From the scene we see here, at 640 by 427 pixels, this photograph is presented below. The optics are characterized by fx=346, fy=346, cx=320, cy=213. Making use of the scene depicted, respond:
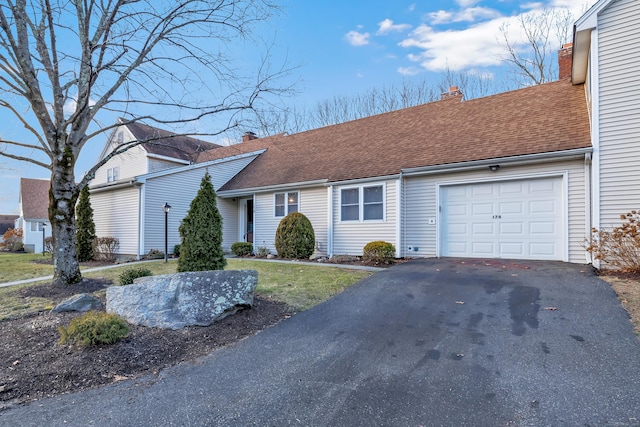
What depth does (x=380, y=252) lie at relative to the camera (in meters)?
9.67

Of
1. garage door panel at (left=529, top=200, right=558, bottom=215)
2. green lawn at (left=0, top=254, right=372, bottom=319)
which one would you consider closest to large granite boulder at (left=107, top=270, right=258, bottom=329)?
green lawn at (left=0, top=254, right=372, bottom=319)

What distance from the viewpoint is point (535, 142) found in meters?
8.97

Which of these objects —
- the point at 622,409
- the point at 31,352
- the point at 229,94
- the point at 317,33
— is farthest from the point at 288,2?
the point at 622,409

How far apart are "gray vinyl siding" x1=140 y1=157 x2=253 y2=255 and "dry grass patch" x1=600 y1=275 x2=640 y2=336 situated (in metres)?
12.0

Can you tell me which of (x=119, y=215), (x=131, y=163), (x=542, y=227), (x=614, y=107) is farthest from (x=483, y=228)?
(x=131, y=163)

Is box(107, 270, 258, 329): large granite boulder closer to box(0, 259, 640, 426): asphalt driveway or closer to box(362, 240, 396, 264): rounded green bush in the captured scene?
box(0, 259, 640, 426): asphalt driveway

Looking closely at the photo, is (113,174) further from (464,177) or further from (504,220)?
(504,220)

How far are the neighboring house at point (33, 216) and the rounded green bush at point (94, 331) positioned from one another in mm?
25249

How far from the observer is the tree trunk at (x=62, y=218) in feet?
23.8

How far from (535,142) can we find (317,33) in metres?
6.33

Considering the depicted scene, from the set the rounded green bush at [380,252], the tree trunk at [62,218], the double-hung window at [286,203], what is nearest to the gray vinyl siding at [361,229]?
the rounded green bush at [380,252]

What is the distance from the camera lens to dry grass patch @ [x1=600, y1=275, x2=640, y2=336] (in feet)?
14.5

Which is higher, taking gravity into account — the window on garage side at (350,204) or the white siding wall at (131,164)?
the white siding wall at (131,164)

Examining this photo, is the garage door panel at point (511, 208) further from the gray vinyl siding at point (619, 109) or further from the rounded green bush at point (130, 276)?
the rounded green bush at point (130, 276)
